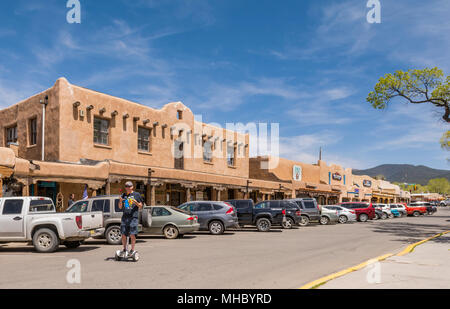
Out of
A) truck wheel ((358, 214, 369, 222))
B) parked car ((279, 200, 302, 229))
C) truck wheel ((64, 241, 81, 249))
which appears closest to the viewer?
truck wheel ((64, 241, 81, 249))

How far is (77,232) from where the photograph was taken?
12336mm

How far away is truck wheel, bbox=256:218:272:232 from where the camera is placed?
22.6m

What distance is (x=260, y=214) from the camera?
74.6 ft

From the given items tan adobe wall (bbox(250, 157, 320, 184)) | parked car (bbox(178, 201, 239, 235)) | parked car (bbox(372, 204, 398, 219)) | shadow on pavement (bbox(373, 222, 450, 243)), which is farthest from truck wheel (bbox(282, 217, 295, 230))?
tan adobe wall (bbox(250, 157, 320, 184))

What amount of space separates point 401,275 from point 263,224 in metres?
14.7

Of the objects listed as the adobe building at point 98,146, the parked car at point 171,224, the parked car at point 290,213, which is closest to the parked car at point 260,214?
the parked car at point 290,213

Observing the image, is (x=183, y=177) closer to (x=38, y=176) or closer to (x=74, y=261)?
(x=38, y=176)

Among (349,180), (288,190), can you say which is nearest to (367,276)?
(288,190)

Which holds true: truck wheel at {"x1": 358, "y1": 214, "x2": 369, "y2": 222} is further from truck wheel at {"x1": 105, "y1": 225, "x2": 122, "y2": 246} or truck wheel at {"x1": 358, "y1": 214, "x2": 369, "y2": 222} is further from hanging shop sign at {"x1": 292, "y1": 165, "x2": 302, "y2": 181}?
truck wheel at {"x1": 105, "y1": 225, "x2": 122, "y2": 246}

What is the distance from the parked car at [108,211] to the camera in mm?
15203

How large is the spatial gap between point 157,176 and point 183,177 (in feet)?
8.19

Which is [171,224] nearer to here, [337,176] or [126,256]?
[126,256]

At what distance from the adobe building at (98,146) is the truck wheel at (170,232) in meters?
6.15

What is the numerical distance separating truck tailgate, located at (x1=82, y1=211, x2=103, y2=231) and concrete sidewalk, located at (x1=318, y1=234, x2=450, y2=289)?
26.8 feet
